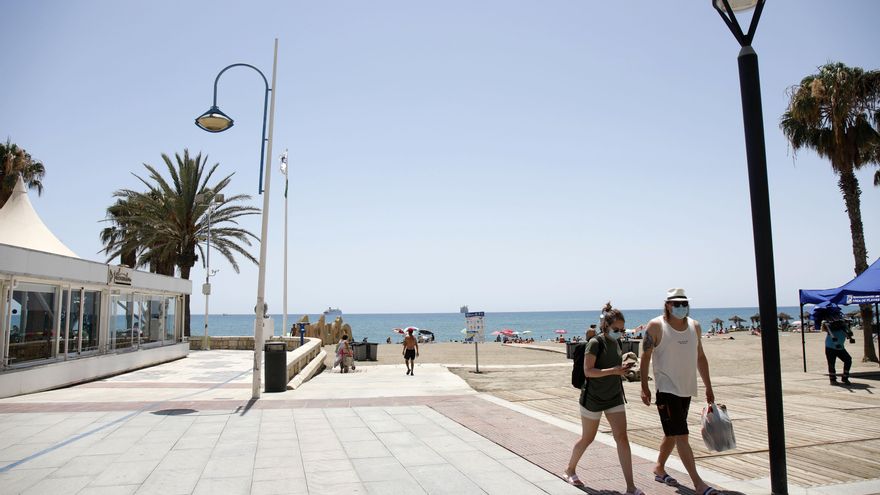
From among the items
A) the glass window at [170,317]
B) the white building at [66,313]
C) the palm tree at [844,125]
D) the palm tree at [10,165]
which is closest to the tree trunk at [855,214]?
the palm tree at [844,125]

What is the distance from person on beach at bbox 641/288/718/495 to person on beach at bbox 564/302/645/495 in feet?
0.81

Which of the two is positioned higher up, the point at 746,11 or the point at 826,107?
the point at 826,107

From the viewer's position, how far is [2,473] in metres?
5.81

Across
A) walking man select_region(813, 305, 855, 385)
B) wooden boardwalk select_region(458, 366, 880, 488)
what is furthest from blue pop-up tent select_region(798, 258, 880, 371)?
wooden boardwalk select_region(458, 366, 880, 488)

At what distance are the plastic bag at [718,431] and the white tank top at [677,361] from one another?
0.83 ft

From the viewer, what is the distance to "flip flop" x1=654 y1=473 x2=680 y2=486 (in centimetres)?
540

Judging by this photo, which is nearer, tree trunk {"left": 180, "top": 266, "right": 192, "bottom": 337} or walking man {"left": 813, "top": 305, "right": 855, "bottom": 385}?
walking man {"left": 813, "top": 305, "right": 855, "bottom": 385}

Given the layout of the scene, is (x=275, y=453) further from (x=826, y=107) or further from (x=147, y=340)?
(x=826, y=107)

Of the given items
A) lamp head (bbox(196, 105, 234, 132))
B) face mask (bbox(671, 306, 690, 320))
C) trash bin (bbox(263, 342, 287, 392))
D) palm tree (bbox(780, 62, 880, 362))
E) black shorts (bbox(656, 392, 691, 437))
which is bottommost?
trash bin (bbox(263, 342, 287, 392))

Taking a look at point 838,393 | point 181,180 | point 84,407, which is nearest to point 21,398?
point 84,407

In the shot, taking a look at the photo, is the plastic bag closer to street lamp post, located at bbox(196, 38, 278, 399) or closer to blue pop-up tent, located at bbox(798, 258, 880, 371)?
street lamp post, located at bbox(196, 38, 278, 399)

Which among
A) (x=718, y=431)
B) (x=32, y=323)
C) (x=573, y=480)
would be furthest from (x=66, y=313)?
(x=718, y=431)

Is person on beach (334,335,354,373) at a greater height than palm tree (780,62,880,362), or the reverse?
palm tree (780,62,880,362)

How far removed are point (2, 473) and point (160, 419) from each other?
309cm
